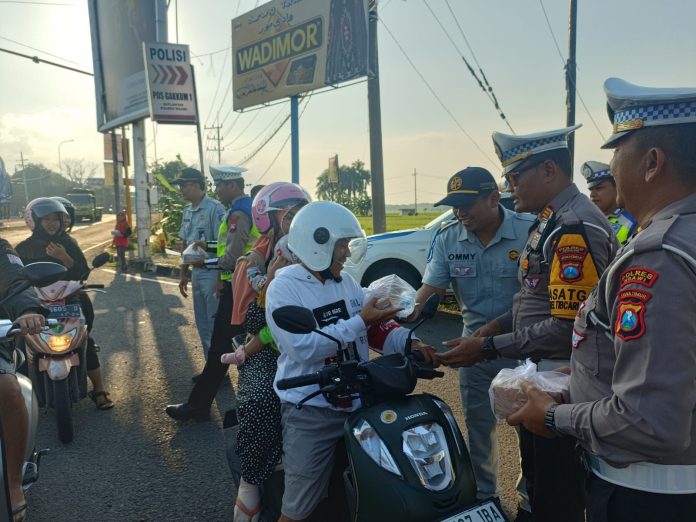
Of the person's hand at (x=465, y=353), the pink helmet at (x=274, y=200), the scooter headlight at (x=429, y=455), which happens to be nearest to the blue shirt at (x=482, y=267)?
the person's hand at (x=465, y=353)

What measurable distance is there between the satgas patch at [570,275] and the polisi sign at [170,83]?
13312 mm

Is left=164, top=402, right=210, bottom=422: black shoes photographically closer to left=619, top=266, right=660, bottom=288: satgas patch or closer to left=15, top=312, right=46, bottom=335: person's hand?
left=15, top=312, right=46, bottom=335: person's hand

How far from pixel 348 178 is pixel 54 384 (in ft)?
A: 243

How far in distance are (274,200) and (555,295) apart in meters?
1.86

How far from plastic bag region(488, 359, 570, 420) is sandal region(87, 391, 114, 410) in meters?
4.06

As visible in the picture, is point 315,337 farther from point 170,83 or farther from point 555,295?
point 170,83

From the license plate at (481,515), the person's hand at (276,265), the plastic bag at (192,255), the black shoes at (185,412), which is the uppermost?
the person's hand at (276,265)

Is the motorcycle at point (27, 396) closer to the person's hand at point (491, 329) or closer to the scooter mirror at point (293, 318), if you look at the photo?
the scooter mirror at point (293, 318)

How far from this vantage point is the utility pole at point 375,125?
10.9 meters

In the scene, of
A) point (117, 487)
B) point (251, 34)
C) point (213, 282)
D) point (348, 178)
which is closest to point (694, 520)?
point (117, 487)

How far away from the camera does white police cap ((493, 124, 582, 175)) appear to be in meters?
2.42

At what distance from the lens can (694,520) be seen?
133cm

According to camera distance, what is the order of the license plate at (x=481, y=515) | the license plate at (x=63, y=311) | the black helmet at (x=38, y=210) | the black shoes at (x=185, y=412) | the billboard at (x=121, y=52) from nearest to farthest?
1. the license plate at (x=481, y=515)
2. the license plate at (x=63, y=311)
3. the black shoes at (x=185, y=412)
4. the black helmet at (x=38, y=210)
5. the billboard at (x=121, y=52)

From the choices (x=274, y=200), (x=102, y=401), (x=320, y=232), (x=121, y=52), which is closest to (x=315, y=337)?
(x=320, y=232)
